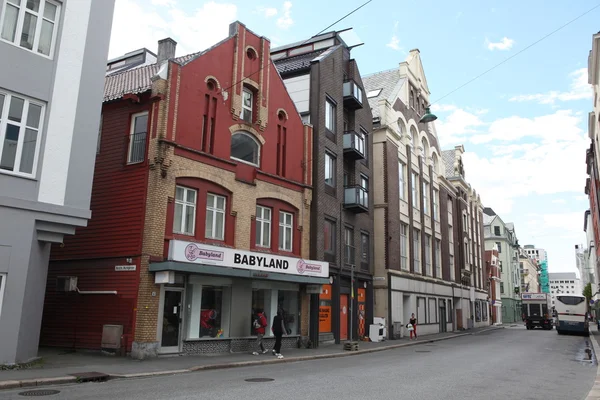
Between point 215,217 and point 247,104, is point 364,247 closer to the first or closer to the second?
point 247,104

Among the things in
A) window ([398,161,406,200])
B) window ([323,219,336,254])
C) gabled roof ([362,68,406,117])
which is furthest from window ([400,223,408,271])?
window ([323,219,336,254])

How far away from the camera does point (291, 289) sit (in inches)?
855

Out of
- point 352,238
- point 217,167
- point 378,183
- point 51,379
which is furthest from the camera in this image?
point 378,183

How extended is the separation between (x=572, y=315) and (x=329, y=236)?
23747 millimetres

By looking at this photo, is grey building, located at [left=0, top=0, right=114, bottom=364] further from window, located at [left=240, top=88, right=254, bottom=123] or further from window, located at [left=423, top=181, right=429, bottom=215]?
window, located at [left=423, top=181, right=429, bottom=215]

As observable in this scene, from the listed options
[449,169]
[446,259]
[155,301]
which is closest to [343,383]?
[155,301]

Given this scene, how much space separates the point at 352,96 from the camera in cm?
2786

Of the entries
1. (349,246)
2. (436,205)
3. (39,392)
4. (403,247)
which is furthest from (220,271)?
(436,205)

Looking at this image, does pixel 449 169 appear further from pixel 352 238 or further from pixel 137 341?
pixel 137 341

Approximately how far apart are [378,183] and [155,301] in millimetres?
19559

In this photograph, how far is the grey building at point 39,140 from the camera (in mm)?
12453

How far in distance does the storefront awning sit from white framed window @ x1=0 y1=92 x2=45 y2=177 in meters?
4.69

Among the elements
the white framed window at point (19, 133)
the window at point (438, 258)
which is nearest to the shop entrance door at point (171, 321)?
the white framed window at point (19, 133)

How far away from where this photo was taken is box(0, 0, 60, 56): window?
12.9 m
